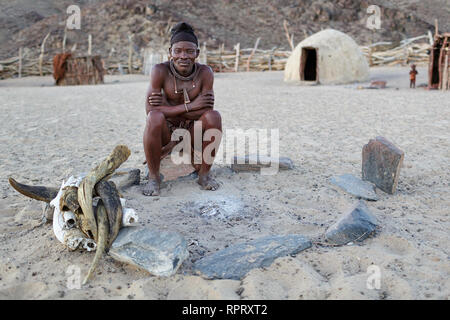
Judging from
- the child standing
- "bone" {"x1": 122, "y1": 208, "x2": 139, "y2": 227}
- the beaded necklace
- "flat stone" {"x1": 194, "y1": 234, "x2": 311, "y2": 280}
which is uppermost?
the child standing

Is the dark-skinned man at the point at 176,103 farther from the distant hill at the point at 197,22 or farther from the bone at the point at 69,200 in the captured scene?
the distant hill at the point at 197,22

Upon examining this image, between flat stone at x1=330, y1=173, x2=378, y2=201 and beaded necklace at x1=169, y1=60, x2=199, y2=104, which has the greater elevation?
beaded necklace at x1=169, y1=60, x2=199, y2=104

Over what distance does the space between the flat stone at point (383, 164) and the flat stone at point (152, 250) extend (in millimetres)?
1871

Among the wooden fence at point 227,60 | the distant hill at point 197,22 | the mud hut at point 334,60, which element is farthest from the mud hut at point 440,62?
the distant hill at point 197,22

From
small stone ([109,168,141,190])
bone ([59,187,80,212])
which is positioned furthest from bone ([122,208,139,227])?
small stone ([109,168,141,190])

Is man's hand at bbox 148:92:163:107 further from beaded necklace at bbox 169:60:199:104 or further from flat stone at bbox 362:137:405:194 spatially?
flat stone at bbox 362:137:405:194

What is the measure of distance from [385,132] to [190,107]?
343 centimetres

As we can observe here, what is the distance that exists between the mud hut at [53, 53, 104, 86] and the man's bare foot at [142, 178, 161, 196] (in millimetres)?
11547

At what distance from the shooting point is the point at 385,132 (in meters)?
5.48

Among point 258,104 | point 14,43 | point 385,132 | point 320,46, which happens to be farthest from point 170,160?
point 14,43

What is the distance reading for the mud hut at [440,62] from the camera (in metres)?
9.36

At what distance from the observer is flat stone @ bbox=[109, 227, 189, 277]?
6.44ft

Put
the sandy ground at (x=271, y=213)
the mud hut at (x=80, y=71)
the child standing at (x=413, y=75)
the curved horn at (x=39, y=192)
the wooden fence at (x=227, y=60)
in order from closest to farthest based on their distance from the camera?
the sandy ground at (x=271, y=213)
the curved horn at (x=39, y=192)
the child standing at (x=413, y=75)
the mud hut at (x=80, y=71)
the wooden fence at (x=227, y=60)

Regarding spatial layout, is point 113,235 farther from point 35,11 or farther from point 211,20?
point 35,11
